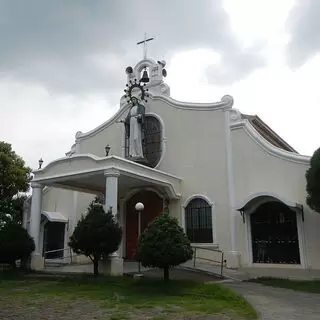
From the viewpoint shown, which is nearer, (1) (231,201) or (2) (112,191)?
(2) (112,191)

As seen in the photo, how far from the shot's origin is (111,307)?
8172 mm

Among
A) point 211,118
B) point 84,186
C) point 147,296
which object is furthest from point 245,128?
point 147,296

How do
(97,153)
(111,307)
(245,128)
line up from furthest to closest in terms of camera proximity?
1. (97,153)
2. (245,128)
3. (111,307)

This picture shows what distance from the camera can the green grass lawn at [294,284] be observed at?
11148 mm

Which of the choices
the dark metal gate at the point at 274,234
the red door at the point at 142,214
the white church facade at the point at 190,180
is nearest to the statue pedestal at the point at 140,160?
the white church facade at the point at 190,180

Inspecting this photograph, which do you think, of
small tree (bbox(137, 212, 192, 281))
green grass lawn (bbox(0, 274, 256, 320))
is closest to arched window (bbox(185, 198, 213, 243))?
green grass lawn (bbox(0, 274, 256, 320))

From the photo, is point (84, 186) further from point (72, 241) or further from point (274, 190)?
point (274, 190)

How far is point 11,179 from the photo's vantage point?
21828mm

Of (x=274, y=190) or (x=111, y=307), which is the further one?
(x=274, y=190)

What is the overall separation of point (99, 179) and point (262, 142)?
22.3ft

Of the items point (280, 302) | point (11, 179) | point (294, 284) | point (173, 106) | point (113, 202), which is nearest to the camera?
point (280, 302)

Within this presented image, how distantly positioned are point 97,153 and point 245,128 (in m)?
8.08

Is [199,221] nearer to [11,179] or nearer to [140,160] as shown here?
[140,160]

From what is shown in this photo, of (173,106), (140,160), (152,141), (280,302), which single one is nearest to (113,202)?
(140,160)
